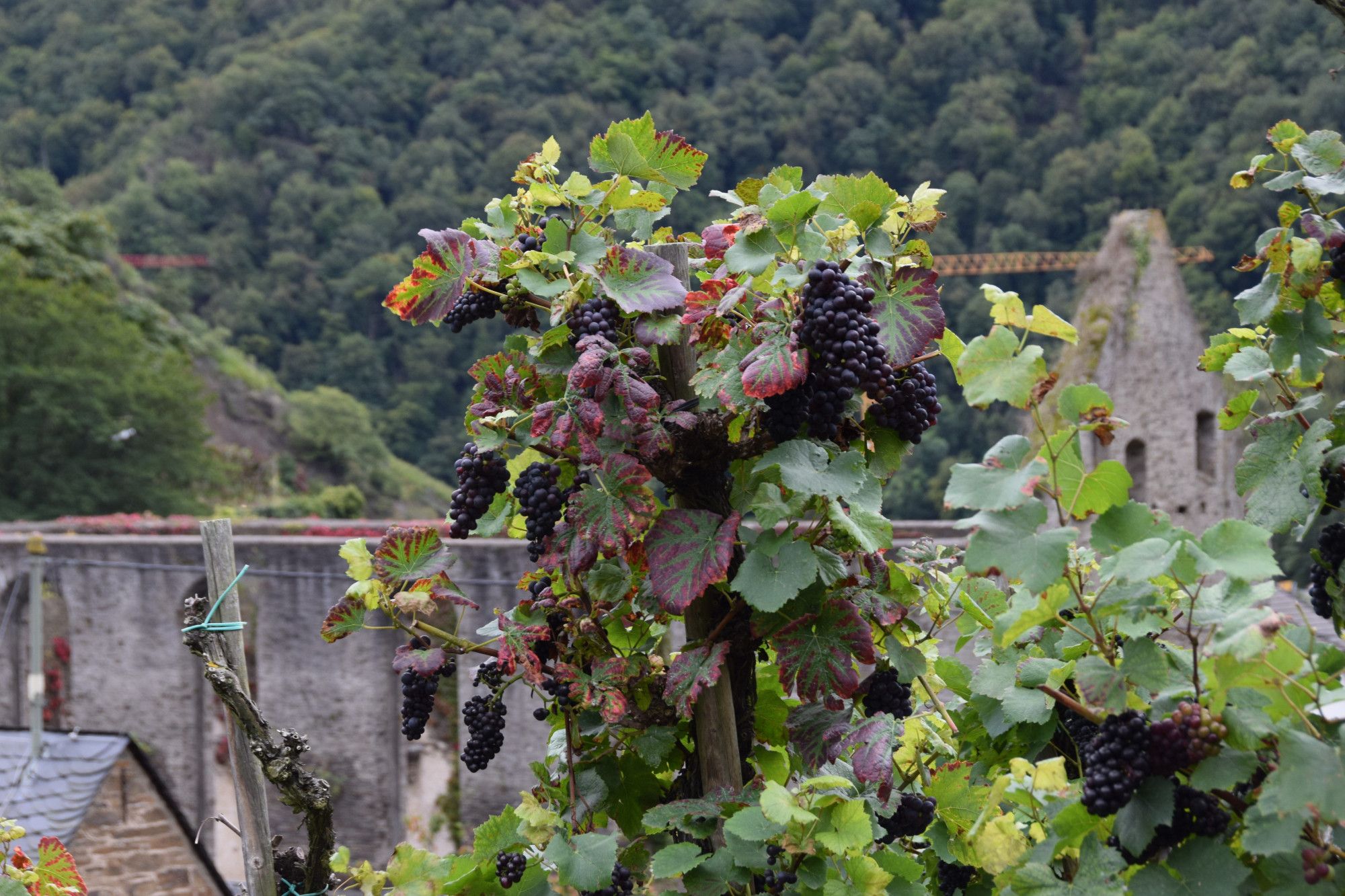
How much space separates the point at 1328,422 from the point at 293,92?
5199cm

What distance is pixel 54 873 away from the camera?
2.21 m

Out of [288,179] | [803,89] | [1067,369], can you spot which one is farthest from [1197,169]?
[288,179]

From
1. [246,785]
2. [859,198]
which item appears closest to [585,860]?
[246,785]

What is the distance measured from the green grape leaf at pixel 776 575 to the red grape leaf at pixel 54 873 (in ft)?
4.05

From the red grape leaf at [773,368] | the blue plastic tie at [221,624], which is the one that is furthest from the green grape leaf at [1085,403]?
the blue plastic tie at [221,624]

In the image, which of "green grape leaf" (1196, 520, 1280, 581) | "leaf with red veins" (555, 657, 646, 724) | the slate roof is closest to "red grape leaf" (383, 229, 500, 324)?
"leaf with red veins" (555, 657, 646, 724)

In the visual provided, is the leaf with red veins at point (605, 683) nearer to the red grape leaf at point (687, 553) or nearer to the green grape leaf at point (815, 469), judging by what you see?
the red grape leaf at point (687, 553)

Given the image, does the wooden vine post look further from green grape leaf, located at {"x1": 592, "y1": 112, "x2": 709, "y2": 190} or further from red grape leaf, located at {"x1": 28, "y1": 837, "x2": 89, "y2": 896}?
red grape leaf, located at {"x1": 28, "y1": 837, "x2": 89, "y2": 896}

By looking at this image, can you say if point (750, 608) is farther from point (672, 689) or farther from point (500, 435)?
point (500, 435)

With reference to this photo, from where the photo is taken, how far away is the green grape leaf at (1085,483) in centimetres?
155

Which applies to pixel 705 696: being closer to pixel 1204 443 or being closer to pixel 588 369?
pixel 588 369

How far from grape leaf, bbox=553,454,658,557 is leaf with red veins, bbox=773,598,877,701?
0.23 m

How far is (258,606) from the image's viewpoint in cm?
1319

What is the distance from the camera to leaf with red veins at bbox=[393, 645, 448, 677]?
6.17 feet
